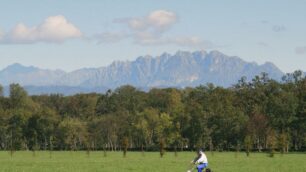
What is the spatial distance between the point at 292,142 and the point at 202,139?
20.0 meters

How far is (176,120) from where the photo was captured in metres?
142

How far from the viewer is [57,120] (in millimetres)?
159375

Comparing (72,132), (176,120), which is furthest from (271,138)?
(72,132)

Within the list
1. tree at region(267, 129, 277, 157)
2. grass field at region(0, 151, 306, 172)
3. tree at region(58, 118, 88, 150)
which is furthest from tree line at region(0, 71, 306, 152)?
grass field at region(0, 151, 306, 172)

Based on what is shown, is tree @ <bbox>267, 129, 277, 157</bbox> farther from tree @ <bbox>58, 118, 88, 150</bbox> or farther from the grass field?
tree @ <bbox>58, 118, 88, 150</bbox>

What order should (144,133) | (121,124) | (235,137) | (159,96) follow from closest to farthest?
(235,137)
(144,133)
(121,124)
(159,96)

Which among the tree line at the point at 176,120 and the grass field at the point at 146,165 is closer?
the grass field at the point at 146,165

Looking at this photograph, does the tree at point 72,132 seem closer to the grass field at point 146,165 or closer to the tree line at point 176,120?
the tree line at point 176,120

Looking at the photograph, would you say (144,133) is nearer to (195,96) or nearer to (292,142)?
(195,96)

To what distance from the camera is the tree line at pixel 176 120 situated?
134 metres

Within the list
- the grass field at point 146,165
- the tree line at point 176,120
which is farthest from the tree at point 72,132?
the grass field at point 146,165

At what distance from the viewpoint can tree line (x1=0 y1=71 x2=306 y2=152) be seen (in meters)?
134

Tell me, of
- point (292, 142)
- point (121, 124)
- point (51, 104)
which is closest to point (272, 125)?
point (292, 142)

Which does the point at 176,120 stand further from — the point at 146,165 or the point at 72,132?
the point at 146,165
